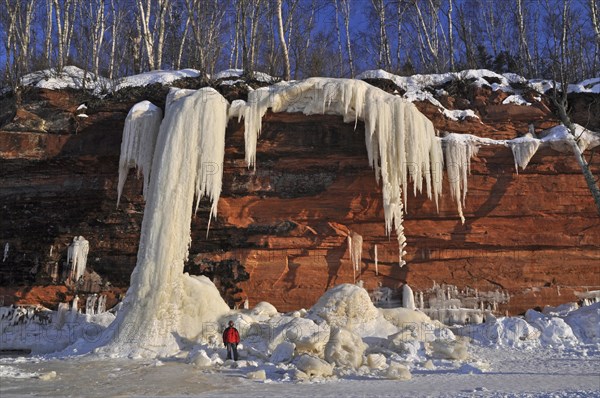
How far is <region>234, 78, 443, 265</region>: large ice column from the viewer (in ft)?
43.1

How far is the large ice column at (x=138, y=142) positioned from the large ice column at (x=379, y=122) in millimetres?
2357

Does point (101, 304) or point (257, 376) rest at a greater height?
point (101, 304)

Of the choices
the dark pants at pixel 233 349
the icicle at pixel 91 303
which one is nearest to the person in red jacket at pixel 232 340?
the dark pants at pixel 233 349

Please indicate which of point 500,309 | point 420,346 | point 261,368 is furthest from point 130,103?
point 500,309

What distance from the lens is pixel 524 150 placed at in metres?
13.7

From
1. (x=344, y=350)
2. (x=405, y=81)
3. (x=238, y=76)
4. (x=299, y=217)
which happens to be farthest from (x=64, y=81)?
(x=344, y=350)

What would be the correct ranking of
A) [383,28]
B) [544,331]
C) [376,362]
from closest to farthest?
[376,362] → [544,331] → [383,28]

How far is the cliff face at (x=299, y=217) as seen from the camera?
13.8m

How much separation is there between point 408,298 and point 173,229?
631 cm

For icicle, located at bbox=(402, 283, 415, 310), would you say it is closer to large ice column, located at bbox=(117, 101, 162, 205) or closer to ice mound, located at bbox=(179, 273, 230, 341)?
ice mound, located at bbox=(179, 273, 230, 341)

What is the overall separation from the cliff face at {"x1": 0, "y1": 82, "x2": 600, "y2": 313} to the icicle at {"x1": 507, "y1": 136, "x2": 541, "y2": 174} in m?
0.26

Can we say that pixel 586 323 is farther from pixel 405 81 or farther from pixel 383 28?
pixel 383 28

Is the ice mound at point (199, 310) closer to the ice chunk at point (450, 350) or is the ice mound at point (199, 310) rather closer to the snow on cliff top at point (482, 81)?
the ice chunk at point (450, 350)

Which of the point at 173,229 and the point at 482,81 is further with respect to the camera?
the point at 482,81
